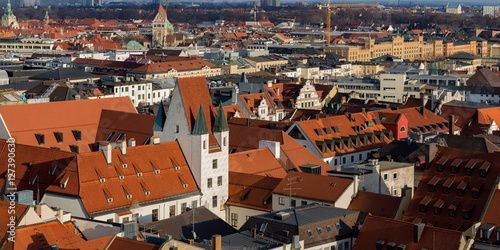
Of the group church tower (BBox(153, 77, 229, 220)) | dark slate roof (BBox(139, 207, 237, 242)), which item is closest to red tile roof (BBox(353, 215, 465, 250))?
dark slate roof (BBox(139, 207, 237, 242))

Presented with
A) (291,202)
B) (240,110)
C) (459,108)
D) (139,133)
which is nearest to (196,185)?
(291,202)

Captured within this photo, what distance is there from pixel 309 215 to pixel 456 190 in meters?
11.0

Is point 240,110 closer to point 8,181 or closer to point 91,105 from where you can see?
point 91,105

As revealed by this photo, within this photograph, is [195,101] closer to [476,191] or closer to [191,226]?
[191,226]


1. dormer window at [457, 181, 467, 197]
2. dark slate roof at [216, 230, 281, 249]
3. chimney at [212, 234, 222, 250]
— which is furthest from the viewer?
dormer window at [457, 181, 467, 197]

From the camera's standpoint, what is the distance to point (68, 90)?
4528 inches

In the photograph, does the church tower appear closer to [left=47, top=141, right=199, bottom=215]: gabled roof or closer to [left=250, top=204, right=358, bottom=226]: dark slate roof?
[left=47, top=141, right=199, bottom=215]: gabled roof

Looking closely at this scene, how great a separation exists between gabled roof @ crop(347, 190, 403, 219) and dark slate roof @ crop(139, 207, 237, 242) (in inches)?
327

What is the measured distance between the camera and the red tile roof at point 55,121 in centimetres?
7750

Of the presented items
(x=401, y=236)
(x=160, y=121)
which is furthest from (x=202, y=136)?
(x=401, y=236)

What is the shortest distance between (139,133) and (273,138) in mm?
11294

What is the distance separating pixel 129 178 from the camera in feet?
207

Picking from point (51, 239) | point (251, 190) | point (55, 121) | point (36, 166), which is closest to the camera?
point (51, 239)

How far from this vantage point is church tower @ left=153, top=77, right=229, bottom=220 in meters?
66.8
